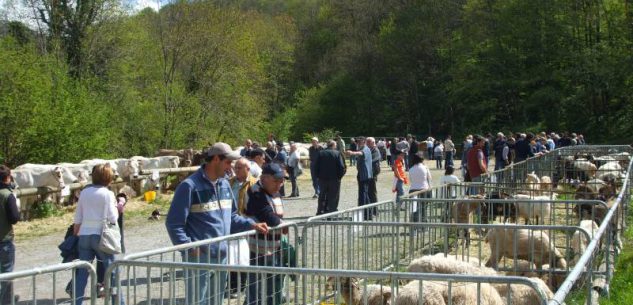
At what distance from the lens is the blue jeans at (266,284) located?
18.3 feet

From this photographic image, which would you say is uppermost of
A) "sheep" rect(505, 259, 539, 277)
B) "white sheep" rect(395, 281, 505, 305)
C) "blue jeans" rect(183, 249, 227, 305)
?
"blue jeans" rect(183, 249, 227, 305)

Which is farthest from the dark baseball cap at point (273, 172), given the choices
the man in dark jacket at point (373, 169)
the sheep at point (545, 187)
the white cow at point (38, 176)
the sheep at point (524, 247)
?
the white cow at point (38, 176)

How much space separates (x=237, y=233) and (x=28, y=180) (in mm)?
12563

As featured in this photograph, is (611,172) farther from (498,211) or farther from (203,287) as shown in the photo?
(203,287)

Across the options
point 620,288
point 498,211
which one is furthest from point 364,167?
point 620,288

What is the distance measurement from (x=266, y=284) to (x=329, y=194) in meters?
9.79

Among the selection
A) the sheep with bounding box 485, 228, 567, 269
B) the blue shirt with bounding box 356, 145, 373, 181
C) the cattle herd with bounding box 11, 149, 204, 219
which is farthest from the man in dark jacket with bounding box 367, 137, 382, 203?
the sheep with bounding box 485, 228, 567, 269

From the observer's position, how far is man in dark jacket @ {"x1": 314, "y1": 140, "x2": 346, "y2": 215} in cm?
1538

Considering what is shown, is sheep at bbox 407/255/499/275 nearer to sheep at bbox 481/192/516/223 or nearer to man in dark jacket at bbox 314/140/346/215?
sheep at bbox 481/192/516/223

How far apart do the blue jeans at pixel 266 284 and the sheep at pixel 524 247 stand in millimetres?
2686

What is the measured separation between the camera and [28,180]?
17453mm

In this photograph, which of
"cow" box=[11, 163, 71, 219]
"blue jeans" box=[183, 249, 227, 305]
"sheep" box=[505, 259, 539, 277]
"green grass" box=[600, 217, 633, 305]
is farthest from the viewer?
"cow" box=[11, 163, 71, 219]

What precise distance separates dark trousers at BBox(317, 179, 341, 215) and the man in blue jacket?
Result: 356 inches

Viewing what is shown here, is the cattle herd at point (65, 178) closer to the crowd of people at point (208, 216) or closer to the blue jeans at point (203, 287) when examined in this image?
the crowd of people at point (208, 216)
